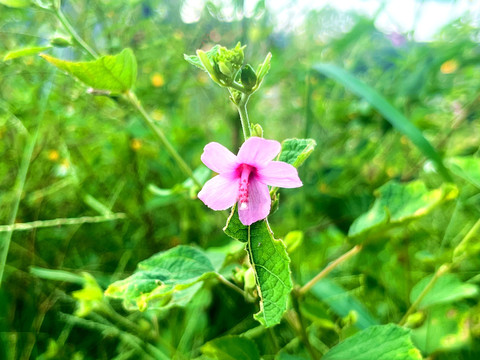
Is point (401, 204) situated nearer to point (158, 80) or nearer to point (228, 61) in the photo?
point (228, 61)

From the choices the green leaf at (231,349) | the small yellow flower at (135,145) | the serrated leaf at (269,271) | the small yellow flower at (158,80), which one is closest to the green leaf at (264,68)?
the serrated leaf at (269,271)

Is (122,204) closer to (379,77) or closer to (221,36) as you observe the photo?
(221,36)

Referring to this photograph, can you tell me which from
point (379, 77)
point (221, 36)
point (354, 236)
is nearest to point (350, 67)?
point (379, 77)

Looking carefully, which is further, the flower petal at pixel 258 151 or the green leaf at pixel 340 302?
the green leaf at pixel 340 302

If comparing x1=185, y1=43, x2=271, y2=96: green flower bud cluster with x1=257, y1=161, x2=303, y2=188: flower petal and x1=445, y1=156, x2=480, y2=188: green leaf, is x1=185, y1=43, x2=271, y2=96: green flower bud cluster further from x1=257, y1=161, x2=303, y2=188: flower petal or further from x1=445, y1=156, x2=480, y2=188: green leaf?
x1=445, y1=156, x2=480, y2=188: green leaf

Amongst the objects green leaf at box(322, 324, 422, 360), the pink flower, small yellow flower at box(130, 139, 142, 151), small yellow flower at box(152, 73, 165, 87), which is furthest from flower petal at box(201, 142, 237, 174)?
small yellow flower at box(152, 73, 165, 87)

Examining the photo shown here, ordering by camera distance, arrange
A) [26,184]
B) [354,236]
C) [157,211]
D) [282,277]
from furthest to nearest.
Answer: [157,211]
[26,184]
[354,236]
[282,277]

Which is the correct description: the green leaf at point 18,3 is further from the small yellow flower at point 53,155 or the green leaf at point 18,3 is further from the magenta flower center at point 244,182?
the small yellow flower at point 53,155
